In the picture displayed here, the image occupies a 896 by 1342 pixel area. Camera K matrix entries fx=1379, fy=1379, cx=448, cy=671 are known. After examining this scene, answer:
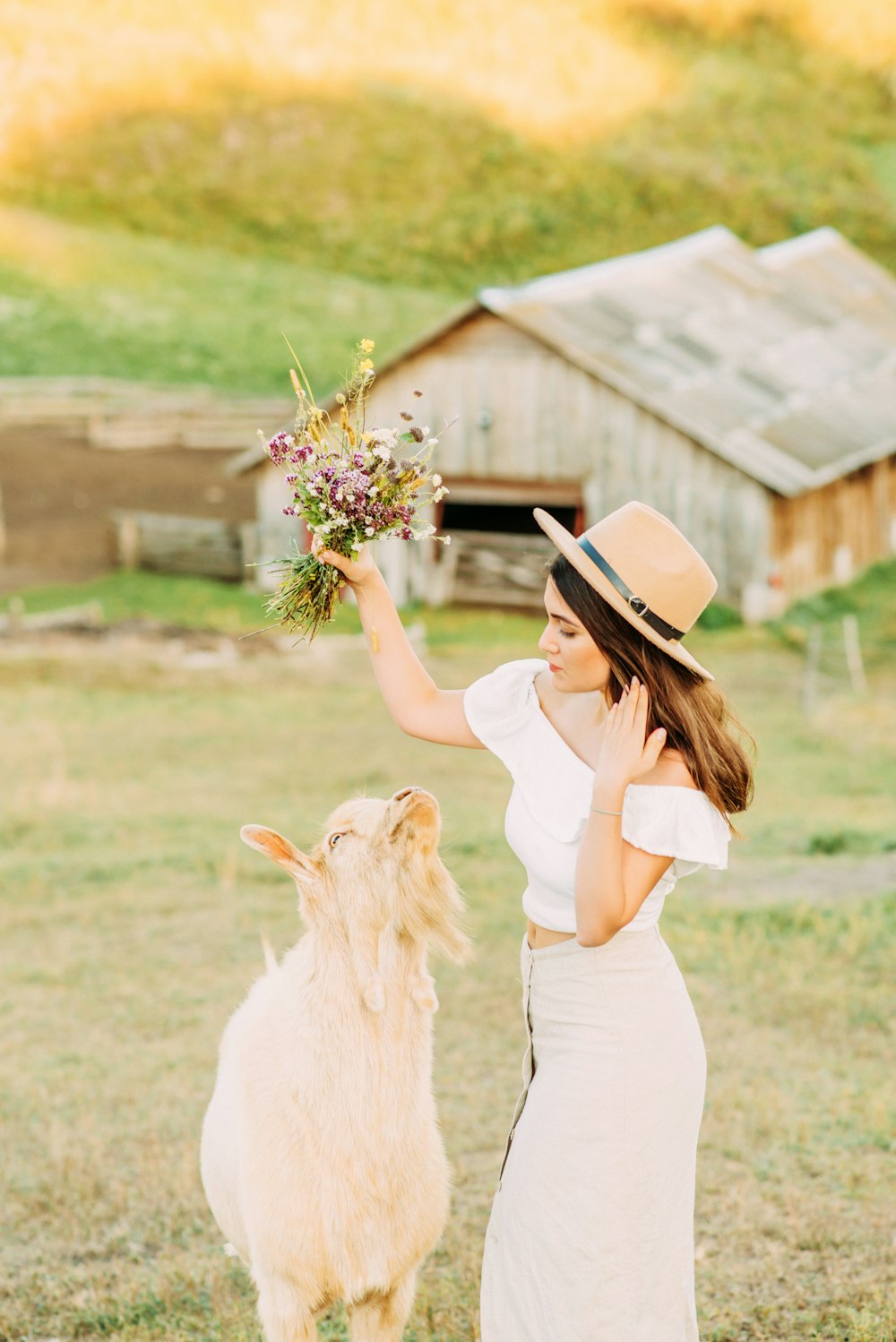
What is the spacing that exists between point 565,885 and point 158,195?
44.9 meters

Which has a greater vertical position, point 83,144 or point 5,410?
point 83,144

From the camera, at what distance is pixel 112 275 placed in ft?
128

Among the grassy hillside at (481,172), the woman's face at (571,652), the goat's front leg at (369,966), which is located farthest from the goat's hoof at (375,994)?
the grassy hillside at (481,172)

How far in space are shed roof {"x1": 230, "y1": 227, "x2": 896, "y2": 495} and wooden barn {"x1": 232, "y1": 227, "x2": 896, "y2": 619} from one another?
0.06 metres

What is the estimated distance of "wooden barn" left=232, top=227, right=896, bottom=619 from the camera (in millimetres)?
20328

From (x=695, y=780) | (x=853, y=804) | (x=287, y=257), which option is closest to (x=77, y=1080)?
(x=695, y=780)

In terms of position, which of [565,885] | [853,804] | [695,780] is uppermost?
[695,780]

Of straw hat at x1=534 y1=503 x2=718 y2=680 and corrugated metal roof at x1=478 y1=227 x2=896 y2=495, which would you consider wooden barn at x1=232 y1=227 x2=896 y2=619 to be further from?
straw hat at x1=534 y1=503 x2=718 y2=680

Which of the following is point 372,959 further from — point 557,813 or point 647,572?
point 647,572

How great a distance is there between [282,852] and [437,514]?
20191 millimetres

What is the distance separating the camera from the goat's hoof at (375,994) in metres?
3.46

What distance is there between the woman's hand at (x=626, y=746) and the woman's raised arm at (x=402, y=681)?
654 millimetres

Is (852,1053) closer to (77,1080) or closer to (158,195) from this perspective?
(77,1080)

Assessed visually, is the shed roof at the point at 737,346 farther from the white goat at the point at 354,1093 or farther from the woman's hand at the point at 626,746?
the woman's hand at the point at 626,746
